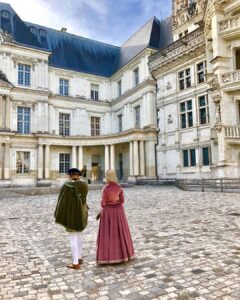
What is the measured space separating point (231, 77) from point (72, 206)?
1817 centimetres

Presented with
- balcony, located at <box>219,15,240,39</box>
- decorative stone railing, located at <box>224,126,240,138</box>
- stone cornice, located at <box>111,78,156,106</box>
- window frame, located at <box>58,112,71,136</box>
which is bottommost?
decorative stone railing, located at <box>224,126,240,138</box>

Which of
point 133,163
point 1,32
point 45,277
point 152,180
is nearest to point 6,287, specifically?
point 45,277

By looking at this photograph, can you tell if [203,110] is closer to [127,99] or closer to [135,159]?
[135,159]

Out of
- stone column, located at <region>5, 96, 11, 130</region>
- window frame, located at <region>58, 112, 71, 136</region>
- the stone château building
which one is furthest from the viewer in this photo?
window frame, located at <region>58, 112, 71, 136</region>

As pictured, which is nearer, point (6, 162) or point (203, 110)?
point (203, 110)

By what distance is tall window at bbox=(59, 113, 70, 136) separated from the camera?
34906 mm

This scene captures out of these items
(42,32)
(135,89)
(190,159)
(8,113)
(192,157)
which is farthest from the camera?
(42,32)

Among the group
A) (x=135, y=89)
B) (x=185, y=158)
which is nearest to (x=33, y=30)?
(x=135, y=89)

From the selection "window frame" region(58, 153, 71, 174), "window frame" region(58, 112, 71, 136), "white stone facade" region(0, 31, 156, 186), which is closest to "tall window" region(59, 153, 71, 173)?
"window frame" region(58, 153, 71, 174)

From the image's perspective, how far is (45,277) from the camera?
4453 mm

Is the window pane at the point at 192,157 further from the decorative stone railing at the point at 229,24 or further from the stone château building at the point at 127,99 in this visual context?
the decorative stone railing at the point at 229,24

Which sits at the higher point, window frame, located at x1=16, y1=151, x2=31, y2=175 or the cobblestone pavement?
window frame, located at x1=16, y1=151, x2=31, y2=175

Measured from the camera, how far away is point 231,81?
19.9 metres

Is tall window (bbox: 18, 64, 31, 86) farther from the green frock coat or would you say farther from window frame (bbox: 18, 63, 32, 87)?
the green frock coat
